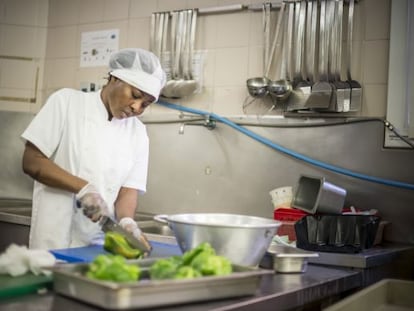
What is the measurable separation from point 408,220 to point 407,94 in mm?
572

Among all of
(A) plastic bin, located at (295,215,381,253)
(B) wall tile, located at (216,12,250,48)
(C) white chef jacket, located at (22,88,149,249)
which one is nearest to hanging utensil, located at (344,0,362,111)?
(B) wall tile, located at (216,12,250,48)

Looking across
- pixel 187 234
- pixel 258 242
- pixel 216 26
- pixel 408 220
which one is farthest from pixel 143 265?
pixel 216 26

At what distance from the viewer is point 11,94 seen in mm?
3340

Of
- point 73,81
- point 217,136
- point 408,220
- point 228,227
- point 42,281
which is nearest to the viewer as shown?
point 42,281

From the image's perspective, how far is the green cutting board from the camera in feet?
3.49

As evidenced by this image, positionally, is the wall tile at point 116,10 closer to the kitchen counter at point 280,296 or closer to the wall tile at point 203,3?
the wall tile at point 203,3

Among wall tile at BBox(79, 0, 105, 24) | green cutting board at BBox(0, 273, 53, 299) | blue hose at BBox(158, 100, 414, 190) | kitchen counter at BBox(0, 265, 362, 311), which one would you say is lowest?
kitchen counter at BBox(0, 265, 362, 311)

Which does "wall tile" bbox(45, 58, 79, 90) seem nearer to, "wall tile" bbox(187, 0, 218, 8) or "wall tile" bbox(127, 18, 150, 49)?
"wall tile" bbox(127, 18, 150, 49)

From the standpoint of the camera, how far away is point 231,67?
276 centimetres

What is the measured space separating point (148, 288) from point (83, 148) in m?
1.16

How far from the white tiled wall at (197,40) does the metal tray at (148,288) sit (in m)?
1.50

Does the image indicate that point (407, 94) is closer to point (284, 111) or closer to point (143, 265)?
point (284, 111)

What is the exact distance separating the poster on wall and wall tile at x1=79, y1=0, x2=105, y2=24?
3.5 inches

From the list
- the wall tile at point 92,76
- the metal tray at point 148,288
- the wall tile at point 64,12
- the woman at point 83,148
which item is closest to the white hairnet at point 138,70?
the woman at point 83,148
